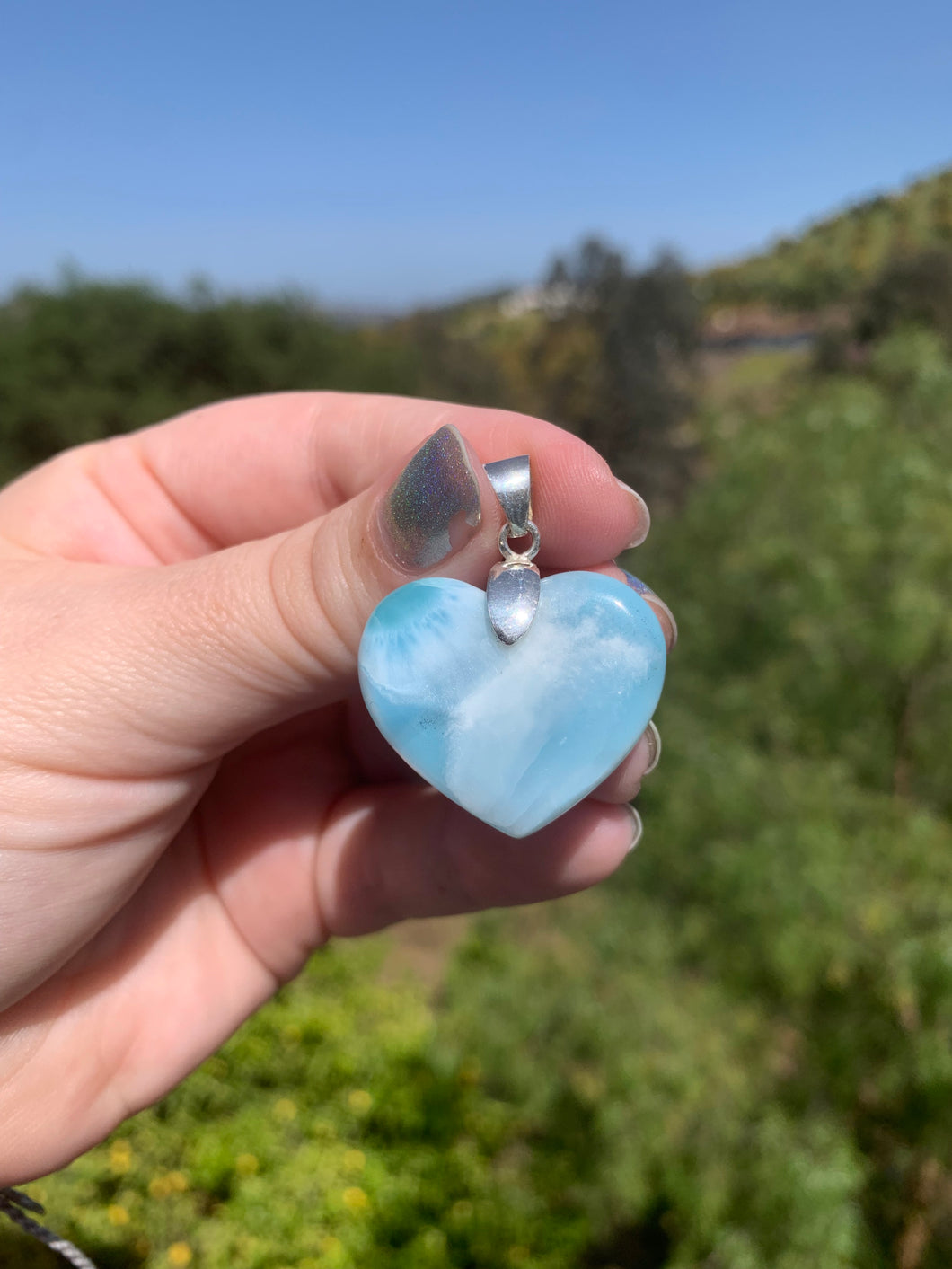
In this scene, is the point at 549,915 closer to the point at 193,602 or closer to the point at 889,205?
the point at 193,602

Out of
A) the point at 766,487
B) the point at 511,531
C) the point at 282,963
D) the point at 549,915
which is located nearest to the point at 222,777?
the point at 282,963

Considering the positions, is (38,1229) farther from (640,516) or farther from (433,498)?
(640,516)

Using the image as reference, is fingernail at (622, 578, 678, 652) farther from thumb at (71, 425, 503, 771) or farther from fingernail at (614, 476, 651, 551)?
thumb at (71, 425, 503, 771)

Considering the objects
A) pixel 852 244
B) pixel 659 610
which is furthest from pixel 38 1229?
pixel 852 244

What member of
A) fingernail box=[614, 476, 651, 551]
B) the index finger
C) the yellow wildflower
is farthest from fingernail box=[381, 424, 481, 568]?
the yellow wildflower

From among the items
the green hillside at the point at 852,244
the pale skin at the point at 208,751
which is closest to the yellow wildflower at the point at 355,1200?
the pale skin at the point at 208,751

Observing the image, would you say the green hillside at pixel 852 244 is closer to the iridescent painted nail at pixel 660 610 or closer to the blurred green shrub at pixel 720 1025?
the blurred green shrub at pixel 720 1025
